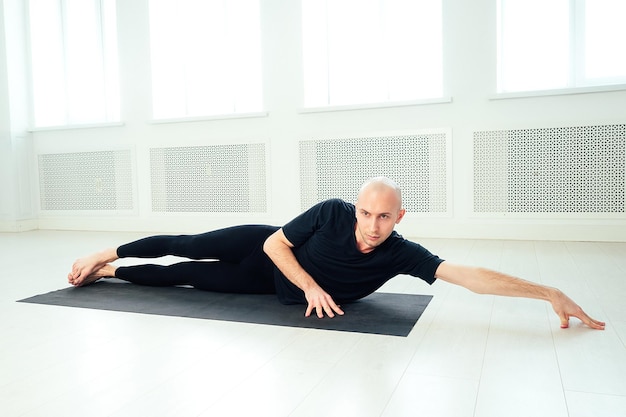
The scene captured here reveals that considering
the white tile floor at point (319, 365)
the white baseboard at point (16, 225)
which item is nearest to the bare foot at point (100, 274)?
the white tile floor at point (319, 365)

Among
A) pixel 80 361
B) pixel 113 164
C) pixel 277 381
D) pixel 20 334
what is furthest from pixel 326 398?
pixel 113 164

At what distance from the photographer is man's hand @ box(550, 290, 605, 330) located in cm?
183

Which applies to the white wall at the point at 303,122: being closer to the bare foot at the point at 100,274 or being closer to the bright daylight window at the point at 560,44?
Answer: the bright daylight window at the point at 560,44

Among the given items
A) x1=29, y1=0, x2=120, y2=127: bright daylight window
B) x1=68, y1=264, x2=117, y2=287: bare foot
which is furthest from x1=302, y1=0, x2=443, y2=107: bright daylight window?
x1=68, y1=264, x2=117, y2=287: bare foot

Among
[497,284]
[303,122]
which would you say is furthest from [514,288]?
[303,122]

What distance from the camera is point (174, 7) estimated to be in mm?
5160

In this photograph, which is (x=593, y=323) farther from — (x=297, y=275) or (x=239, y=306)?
(x=239, y=306)

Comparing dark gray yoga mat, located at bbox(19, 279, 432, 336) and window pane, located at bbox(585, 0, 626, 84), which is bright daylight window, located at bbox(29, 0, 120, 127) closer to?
dark gray yoga mat, located at bbox(19, 279, 432, 336)

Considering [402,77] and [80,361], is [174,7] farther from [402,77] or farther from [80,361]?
[80,361]

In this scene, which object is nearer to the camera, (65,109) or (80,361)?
(80,361)

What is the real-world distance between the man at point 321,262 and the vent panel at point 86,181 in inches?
108

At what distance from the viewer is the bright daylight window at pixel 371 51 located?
442 cm

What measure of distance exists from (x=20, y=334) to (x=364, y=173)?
117 inches

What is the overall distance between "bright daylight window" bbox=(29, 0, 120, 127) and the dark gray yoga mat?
3.37 metres
